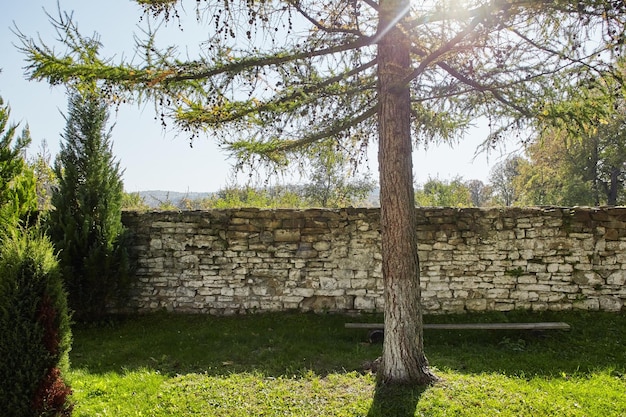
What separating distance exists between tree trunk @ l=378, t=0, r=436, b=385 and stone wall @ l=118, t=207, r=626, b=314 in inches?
108

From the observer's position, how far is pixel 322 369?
501 centimetres

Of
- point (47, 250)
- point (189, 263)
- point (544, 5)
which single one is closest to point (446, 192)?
point (189, 263)

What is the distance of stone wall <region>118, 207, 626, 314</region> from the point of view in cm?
675

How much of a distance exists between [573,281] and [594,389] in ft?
9.33

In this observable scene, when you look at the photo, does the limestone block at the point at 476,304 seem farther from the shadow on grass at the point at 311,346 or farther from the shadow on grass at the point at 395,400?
the shadow on grass at the point at 395,400

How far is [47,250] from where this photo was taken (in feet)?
11.8

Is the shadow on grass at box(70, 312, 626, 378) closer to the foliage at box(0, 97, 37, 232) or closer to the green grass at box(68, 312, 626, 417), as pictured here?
the green grass at box(68, 312, 626, 417)

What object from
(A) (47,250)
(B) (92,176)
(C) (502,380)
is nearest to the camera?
(A) (47,250)

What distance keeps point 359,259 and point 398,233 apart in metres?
2.94

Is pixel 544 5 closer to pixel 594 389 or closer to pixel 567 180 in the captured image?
pixel 594 389

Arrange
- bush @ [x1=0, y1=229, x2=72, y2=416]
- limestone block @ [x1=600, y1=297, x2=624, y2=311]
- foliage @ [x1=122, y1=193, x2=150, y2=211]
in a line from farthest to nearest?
foliage @ [x1=122, y1=193, x2=150, y2=211] → limestone block @ [x1=600, y1=297, x2=624, y2=311] → bush @ [x1=0, y1=229, x2=72, y2=416]

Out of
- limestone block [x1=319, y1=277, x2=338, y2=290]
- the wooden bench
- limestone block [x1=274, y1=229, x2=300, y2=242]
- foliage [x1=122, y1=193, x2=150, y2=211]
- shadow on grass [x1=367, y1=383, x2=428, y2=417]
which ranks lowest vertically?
shadow on grass [x1=367, y1=383, x2=428, y2=417]

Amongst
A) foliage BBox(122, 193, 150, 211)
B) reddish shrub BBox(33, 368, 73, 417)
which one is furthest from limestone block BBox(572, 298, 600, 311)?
foliage BBox(122, 193, 150, 211)

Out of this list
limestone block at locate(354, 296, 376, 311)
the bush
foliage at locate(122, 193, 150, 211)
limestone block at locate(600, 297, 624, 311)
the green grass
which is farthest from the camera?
foliage at locate(122, 193, 150, 211)
